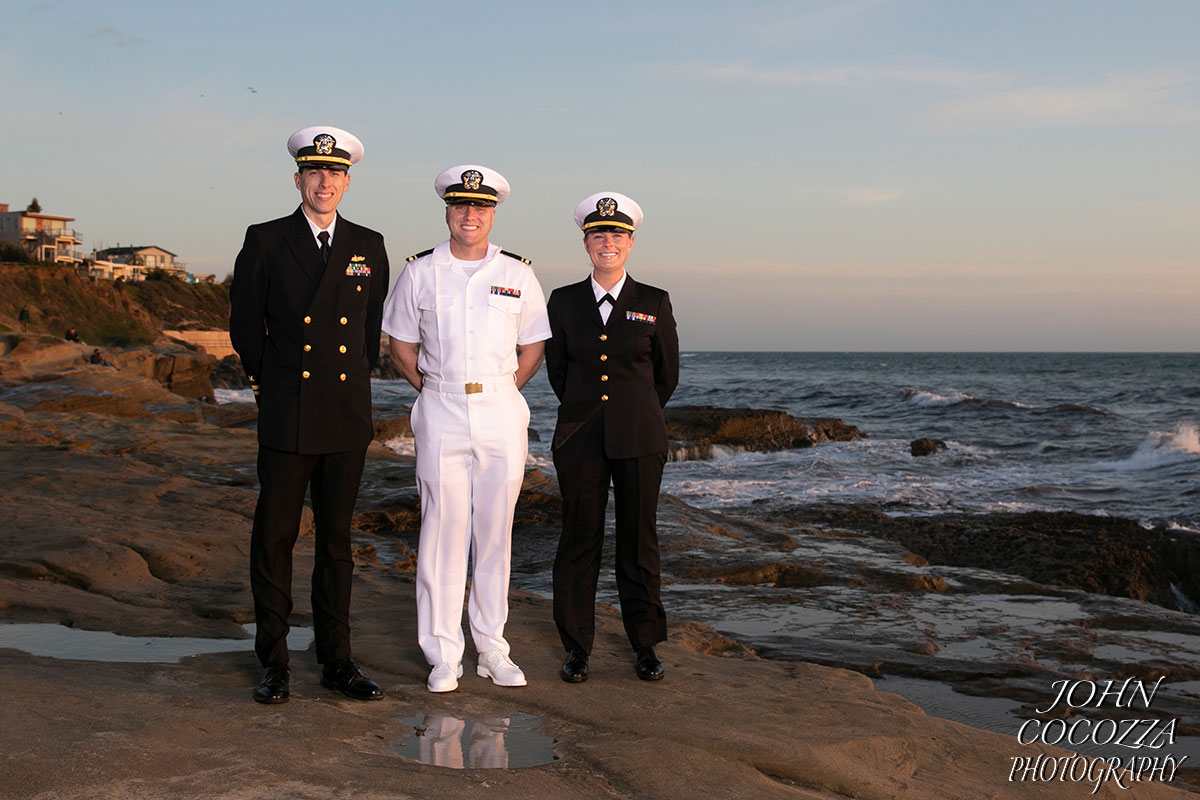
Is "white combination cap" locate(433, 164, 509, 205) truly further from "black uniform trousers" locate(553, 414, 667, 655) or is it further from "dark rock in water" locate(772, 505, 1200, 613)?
"dark rock in water" locate(772, 505, 1200, 613)

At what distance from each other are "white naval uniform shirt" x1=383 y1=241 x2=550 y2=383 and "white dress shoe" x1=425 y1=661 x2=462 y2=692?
1.13 m

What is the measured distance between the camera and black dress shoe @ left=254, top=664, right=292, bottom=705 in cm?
350

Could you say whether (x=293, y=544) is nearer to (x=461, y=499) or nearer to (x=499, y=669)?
(x=461, y=499)

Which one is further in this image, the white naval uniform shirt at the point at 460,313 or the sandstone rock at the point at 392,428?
the sandstone rock at the point at 392,428

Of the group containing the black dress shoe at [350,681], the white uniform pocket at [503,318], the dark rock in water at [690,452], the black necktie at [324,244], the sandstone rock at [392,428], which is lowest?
the dark rock in water at [690,452]

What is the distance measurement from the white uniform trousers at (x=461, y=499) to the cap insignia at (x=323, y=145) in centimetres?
101

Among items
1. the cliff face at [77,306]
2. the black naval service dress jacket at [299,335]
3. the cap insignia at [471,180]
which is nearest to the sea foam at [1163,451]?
the cap insignia at [471,180]

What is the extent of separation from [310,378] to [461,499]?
0.77 metres

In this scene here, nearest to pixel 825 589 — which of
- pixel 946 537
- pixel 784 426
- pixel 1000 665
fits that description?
pixel 1000 665

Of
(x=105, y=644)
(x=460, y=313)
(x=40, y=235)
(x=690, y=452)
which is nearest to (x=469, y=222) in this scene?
(x=460, y=313)

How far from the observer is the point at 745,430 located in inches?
826

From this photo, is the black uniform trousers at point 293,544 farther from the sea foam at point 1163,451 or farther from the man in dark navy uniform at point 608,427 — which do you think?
the sea foam at point 1163,451

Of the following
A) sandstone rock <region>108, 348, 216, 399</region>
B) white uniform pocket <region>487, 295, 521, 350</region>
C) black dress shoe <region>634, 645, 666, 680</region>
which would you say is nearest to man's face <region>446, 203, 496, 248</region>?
white uniform pocket <region>487, 295, 521, 350</region>

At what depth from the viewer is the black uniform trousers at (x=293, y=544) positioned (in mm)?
3859
